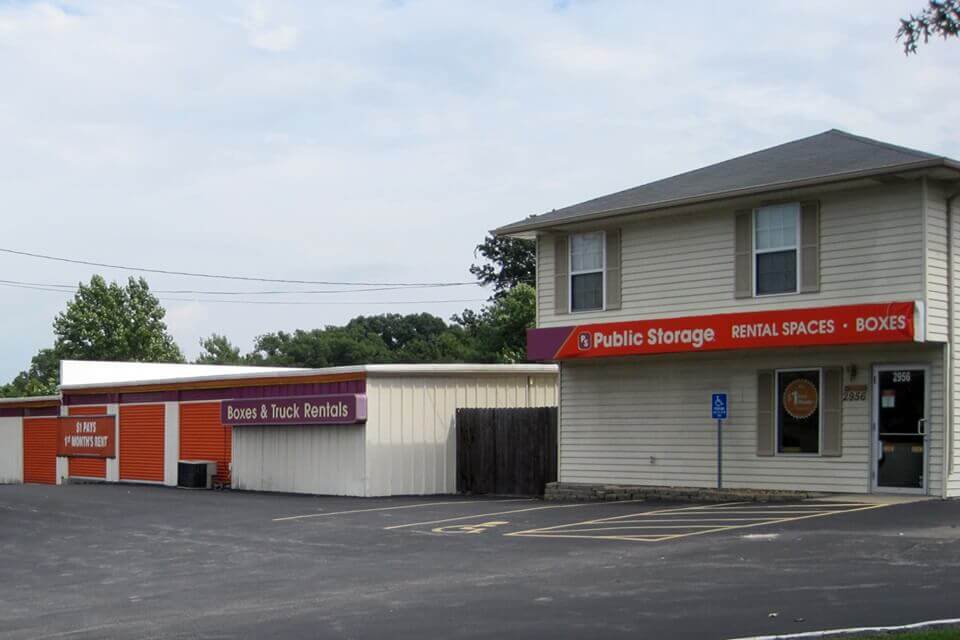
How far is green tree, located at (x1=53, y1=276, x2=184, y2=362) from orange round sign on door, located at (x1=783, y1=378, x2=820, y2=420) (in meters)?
56.2

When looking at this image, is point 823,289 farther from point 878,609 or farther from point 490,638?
point 490,638

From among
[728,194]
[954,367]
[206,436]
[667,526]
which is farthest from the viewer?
[206,436]

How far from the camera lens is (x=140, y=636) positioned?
37.5 feet

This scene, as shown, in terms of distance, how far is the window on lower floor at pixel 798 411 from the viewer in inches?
864

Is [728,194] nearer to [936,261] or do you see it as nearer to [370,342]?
[936,261]

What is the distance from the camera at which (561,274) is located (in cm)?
2567

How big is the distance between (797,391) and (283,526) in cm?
941

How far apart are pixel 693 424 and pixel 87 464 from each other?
23989mm

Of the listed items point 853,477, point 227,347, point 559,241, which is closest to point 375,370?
point 559,241

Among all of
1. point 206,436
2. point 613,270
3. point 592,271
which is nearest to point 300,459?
point 206,436

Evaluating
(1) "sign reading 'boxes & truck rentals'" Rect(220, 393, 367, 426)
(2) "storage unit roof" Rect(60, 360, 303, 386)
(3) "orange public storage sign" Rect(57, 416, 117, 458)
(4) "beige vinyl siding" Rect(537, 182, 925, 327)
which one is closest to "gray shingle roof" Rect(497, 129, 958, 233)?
(4) "beige vinyl siding" Rect(537, 182, 925, 327)

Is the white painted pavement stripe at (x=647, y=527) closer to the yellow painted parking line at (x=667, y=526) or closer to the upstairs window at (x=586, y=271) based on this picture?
the yellow painted parking line at (x=667, y=526)

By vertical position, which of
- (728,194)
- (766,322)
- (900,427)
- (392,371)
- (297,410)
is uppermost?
(728,194)

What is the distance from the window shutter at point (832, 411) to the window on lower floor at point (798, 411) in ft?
0.47
